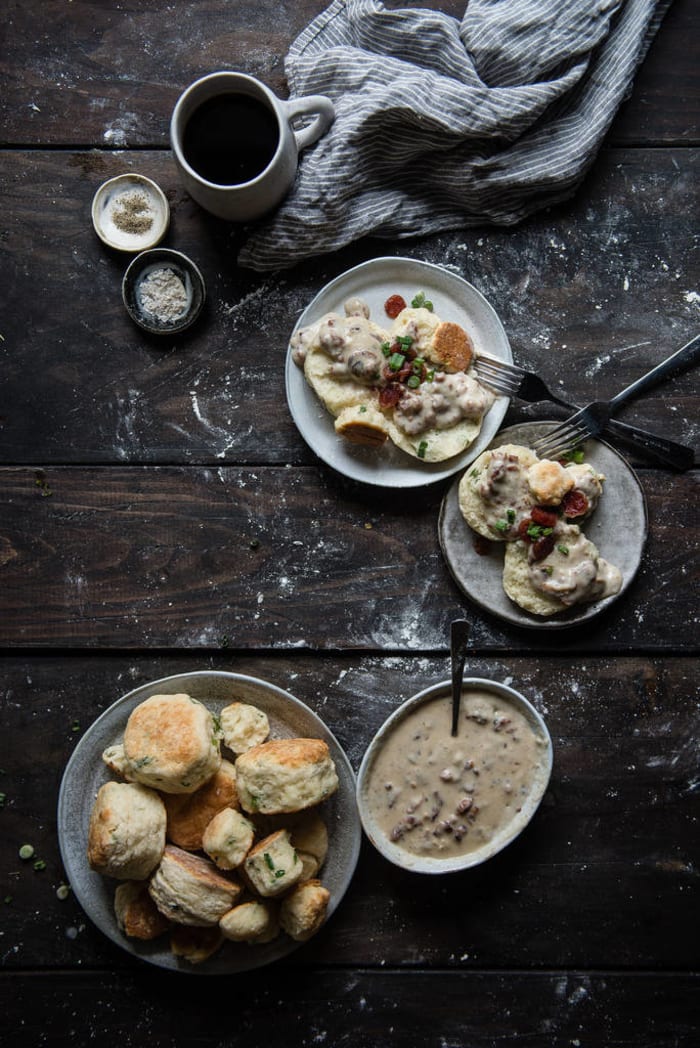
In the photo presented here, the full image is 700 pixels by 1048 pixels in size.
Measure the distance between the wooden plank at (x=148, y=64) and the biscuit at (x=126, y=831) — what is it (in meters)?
1.58

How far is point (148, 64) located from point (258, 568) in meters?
1.30

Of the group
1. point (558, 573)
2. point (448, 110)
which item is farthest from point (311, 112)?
point (558, 573)

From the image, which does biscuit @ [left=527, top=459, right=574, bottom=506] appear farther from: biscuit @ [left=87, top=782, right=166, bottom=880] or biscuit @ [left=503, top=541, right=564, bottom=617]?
biscuit @ [left=87, top=782, right=166, bottom=880]

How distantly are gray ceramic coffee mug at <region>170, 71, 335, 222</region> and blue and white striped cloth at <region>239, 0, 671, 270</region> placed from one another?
0.44ft

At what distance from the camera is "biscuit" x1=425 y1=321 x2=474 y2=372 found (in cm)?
206

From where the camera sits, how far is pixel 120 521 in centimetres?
222

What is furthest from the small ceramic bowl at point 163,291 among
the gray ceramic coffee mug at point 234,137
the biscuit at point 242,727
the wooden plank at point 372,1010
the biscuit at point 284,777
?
the wooden plank at point 372,1010

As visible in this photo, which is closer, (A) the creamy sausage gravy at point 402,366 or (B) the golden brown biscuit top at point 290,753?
(B) the golden brown biscuit top at point 290,753

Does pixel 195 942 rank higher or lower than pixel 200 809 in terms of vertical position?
lower

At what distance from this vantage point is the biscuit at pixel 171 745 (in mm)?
1898

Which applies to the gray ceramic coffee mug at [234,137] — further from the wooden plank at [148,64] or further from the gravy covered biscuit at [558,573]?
the gravy covered biscuit at [558,573]

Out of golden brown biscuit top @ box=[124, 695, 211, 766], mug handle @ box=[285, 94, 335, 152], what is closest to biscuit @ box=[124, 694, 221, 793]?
golden brown biscuit top @ box=[124, 695, 211, 766]

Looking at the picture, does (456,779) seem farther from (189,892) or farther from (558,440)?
(558,440)

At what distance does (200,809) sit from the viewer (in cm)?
201
